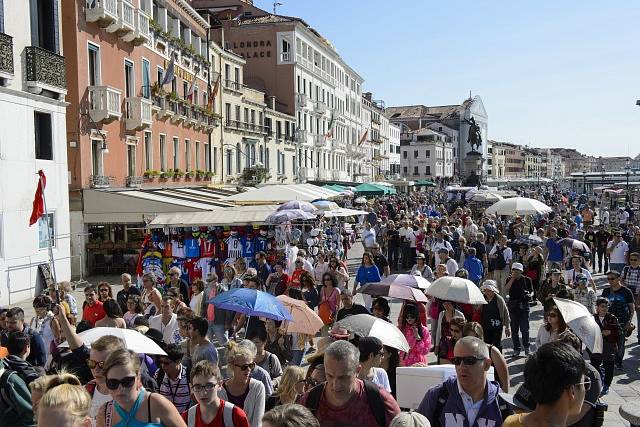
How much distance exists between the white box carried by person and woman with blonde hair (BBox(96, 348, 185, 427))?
206 cm

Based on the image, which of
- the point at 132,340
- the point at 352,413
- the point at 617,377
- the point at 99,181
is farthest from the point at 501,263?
the point at 99,181

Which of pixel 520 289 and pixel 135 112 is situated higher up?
pixel 135 112

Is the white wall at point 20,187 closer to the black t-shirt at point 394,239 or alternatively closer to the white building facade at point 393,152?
the black t-shirt at point 394,239

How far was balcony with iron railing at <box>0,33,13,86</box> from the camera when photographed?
53.9 feet

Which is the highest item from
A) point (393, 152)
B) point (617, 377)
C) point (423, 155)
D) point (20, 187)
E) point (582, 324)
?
point (393, 152)

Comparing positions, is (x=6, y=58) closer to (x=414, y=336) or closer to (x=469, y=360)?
(x=414, y=336)

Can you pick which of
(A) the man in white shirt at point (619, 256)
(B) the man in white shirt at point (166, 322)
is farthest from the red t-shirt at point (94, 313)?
(A) the man in white shirt at point (619, 256)

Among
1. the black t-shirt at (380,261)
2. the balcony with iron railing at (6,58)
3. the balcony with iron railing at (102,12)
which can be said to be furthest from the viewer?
the balcony with iron railing at (102,12)

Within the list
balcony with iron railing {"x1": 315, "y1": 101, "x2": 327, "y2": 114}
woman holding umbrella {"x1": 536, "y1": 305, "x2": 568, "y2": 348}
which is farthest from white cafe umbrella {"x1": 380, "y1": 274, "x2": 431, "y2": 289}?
balcony with iron railing {"x1": 315, "y1": 101, "x2": 327, "y2": 114}

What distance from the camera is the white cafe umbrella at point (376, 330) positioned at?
665 centimetres

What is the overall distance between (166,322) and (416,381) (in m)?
4.07

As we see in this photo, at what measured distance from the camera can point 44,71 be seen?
60.6ft

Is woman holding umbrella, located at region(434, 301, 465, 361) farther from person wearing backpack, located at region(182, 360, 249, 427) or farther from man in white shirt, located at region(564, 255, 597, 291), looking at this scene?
man in white shirt, located at region(564, 255, 597, 291)

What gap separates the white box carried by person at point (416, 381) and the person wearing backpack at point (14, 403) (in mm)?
2828
